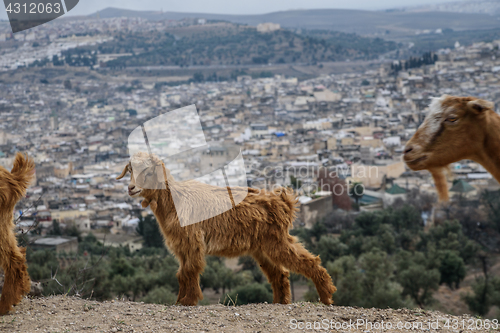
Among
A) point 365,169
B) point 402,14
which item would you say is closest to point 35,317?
point 365,169

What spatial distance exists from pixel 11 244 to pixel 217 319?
1519mm

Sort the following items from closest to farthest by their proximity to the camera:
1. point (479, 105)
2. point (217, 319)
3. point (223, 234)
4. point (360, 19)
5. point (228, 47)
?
point (479, 105) < point (217, 319) < point (223, 234) < point (228, 47) < point (360, 19)

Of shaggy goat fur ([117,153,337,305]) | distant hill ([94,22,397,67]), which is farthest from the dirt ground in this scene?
distant hill ([94,22,397,67])

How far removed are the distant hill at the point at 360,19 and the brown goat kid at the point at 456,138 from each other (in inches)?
4542

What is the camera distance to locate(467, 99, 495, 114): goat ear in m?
2.60

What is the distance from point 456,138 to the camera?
2.64m

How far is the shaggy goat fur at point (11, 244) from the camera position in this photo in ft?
12.2

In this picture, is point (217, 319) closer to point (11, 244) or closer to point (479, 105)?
point (11, 244)

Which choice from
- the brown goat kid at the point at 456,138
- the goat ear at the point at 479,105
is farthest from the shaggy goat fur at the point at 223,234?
the goat ear at the point at 479,105

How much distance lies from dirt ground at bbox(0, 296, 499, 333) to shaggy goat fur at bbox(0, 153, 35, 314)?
16cm

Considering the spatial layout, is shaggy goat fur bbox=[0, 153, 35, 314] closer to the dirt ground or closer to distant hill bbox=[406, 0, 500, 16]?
the dirt ground

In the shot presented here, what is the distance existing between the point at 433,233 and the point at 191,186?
21.5 m

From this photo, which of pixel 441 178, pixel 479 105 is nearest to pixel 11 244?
pixel 441 178

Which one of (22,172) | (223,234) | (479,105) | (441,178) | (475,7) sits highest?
(475,7)
